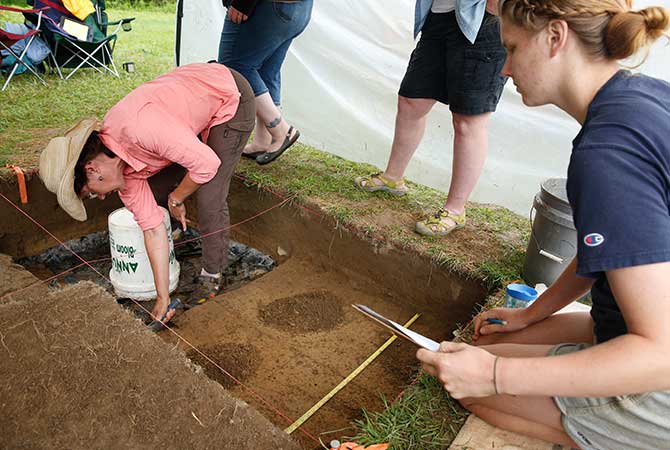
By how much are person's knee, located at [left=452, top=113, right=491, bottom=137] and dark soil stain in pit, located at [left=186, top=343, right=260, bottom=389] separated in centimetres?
158

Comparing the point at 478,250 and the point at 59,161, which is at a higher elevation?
the point at 59,161

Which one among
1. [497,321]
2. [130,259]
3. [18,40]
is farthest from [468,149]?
[18,40]

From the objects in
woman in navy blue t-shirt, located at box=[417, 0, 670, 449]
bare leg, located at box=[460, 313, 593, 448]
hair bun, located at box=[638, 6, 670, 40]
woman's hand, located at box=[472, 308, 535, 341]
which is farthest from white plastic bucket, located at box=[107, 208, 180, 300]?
hair bun, located at box=[638, 6, 670, 40]

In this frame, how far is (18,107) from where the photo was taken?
454 cm

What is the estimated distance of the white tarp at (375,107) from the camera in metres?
3.31

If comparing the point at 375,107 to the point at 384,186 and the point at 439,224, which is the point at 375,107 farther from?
the point at 439,224

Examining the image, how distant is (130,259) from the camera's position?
2.79 metres

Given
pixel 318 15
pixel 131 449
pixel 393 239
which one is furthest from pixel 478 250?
pixel 318 15

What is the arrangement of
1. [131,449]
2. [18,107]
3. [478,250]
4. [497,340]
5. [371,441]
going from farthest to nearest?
[18,107] → [478,250] → [497,340] → [371,441] → [131,449]

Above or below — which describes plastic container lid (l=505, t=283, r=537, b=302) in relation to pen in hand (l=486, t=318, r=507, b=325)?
below

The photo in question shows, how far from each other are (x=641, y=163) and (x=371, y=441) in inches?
47.0

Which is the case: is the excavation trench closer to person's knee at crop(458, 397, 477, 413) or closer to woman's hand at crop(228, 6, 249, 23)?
person's knee at crop(458, 397, 477, 413)

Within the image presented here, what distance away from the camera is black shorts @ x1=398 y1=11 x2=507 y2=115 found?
2.52m

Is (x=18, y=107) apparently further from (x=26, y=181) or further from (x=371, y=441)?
(x=371, y=441)
